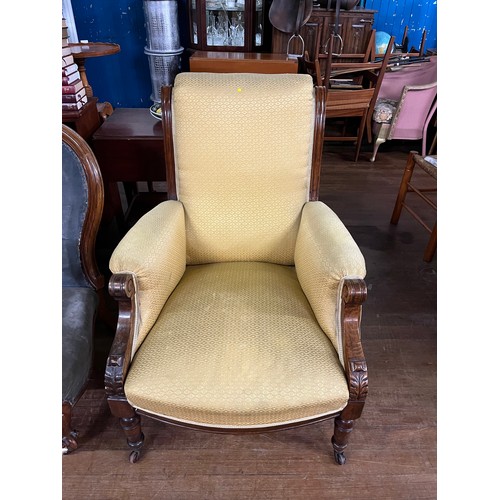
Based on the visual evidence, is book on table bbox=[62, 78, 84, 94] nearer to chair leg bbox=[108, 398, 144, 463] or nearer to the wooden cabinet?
chair leg bbox=[108, 398, 144, 463]

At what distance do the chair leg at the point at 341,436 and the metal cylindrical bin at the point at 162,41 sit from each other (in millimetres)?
3303

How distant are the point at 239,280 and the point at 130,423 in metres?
0.53

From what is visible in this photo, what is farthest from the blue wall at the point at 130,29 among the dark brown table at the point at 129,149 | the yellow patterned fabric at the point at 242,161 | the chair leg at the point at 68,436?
the chair leg at the point at 68,436

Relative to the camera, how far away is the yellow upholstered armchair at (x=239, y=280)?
93cm

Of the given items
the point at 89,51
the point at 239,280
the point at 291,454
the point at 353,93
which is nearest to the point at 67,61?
the point at 89,51

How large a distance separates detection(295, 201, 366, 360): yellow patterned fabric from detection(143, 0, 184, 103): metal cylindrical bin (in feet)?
9.40

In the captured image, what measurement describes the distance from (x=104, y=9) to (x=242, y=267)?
3656mm

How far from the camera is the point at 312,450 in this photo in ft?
3.99

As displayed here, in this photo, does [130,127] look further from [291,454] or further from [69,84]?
[291,454]

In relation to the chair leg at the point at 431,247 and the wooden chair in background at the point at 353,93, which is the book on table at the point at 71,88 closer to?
the chair leg at the point at 431,247

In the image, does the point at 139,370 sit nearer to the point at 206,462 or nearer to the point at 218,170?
the point at 206,462

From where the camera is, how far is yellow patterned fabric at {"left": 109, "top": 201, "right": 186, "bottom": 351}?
3.21 feet

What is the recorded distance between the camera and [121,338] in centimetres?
95

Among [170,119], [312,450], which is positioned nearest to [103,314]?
[170,119]
